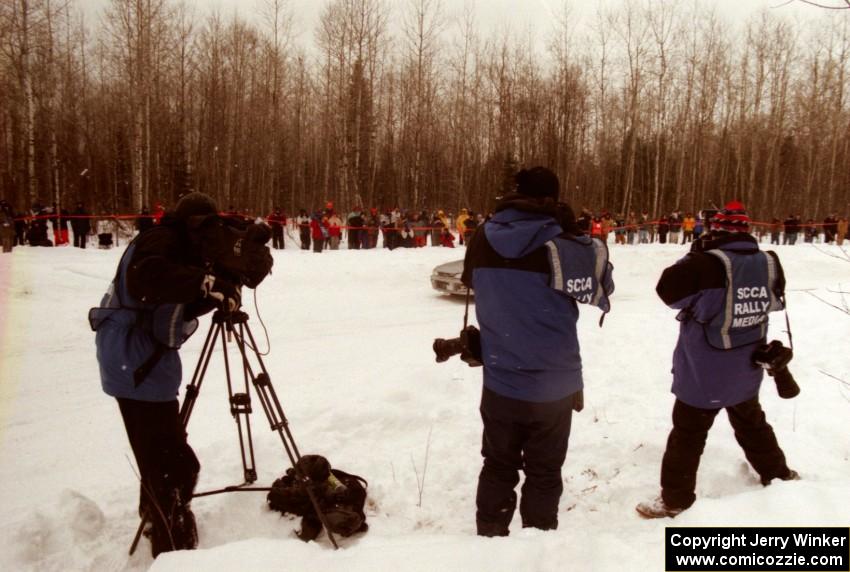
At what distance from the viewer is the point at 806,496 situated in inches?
100

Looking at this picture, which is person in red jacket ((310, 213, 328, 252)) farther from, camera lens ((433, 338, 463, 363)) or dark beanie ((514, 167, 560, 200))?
dark beanie ((514, 167, 560, 200))

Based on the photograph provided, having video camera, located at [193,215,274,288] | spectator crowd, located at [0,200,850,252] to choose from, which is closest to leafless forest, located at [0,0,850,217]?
spectator crowd, located at [0,200,850,252]

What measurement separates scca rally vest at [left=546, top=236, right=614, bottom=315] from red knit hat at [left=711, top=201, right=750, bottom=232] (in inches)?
42.5

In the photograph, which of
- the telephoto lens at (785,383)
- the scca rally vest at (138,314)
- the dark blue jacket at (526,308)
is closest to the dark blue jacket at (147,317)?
the scca rally vest at (138,314)

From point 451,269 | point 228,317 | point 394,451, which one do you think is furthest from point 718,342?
point 451,269

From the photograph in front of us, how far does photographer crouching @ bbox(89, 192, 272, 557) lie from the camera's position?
2.97 metres

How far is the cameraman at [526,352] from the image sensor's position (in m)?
2.93

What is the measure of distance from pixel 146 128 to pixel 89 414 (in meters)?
21.4

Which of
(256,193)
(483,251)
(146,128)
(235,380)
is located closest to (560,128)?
(256,193)

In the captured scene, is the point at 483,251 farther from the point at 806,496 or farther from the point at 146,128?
the point at 146,128

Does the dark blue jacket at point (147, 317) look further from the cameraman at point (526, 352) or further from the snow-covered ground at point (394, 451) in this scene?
the cameraman at point (526, 352)

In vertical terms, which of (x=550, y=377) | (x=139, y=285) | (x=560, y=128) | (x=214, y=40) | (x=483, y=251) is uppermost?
(x=214, y=40)

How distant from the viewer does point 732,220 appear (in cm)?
351

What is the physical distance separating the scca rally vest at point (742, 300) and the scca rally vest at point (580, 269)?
893 millimetres
